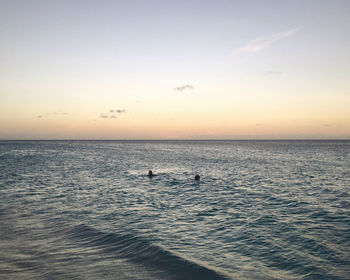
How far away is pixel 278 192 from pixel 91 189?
18.3 m

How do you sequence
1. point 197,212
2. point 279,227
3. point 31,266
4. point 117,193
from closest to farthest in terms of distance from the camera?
1. point 31,266
2. point 279,227
3. point 197,212
4. point 117,193

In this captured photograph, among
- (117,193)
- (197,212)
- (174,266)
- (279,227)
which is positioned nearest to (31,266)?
(174,266)

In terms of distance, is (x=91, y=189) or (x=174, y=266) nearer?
(x=174, y=266)

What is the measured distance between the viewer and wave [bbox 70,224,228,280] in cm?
883

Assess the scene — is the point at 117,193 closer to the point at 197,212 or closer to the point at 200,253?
the point at 197,212

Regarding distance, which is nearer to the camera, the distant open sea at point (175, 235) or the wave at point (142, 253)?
the wave at point (142, 253)

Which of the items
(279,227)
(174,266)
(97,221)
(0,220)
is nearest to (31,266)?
(174,266)

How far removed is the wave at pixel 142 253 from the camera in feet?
29.0

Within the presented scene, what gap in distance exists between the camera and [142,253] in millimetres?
10484

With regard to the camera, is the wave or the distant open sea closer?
the wave

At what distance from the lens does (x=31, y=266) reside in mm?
8805

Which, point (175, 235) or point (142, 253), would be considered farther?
point (175, 235)

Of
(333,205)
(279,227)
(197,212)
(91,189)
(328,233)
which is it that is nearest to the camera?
(328,233)

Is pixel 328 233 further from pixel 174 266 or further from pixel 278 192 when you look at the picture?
pixel 278 192
